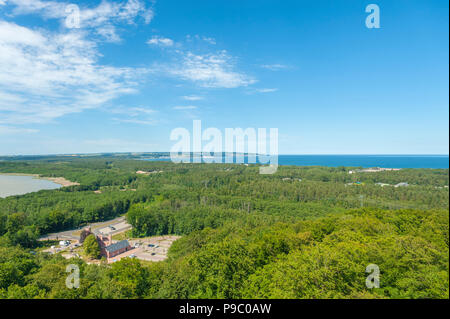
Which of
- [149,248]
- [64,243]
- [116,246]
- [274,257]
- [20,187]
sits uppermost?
[274,257]

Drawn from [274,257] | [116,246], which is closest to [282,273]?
[274,257]

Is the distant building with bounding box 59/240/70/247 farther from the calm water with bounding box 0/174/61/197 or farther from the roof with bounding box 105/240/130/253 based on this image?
the calm water with bounding box 0/174/61/197

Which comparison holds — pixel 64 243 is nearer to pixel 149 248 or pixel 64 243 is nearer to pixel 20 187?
pixel 149 248

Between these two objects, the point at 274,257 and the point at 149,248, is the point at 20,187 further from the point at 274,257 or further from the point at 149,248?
the point at 274,257

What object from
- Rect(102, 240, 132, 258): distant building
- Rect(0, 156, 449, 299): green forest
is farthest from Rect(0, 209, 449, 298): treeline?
Rect(102, 240, 132, 258): distant building

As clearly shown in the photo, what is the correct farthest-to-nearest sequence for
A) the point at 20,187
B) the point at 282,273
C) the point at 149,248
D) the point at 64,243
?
the point at 20,187 → the point at 64,243 → the point at 149,248 → the point at 282,273

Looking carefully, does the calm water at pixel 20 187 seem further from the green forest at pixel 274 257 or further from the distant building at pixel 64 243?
the distant building at pixel 64 243

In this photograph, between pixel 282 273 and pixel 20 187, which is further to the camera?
pixel 20 187

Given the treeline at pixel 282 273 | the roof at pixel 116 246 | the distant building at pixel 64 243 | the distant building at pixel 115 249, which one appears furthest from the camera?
the distant building at pixel 64 243

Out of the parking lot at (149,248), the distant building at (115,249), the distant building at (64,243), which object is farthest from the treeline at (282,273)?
the distant building at (64,243)

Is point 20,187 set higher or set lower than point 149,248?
higher

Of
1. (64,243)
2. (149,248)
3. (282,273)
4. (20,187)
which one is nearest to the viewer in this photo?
(282,273)
